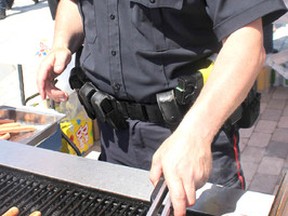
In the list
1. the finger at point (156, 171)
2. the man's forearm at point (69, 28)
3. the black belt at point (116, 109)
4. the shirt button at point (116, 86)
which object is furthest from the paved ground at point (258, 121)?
the finger at point (156, 171)

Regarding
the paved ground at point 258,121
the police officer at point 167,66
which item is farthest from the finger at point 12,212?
the paved ground at point 258,121

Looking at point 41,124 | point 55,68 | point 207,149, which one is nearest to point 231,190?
point 207,149

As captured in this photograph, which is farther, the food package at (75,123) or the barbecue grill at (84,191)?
the food package at (75,123)

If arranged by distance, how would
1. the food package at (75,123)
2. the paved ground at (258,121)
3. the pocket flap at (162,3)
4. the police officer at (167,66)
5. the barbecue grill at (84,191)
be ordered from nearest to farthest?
the police officer at (167,66), the barbecue grill at (84,191), the pocket flap at (162,3), the paved ground at (258,121), the food package at (75,123)

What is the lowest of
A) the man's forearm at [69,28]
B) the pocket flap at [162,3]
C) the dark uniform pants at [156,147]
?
the dark uniform pants at [156,147]

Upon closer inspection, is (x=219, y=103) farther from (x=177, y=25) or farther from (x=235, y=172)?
(x=235, y=172)

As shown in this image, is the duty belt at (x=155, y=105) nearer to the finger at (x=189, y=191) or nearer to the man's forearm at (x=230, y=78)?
the man's forearm at (x=230, y=78)

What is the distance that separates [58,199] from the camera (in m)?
1.13

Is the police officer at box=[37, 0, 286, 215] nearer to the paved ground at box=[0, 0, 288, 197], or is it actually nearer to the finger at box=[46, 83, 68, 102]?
the finger at box=[46, 83, 68, 102]

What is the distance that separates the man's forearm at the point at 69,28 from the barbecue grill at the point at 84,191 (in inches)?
17.8

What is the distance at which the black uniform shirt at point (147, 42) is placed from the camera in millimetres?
1279

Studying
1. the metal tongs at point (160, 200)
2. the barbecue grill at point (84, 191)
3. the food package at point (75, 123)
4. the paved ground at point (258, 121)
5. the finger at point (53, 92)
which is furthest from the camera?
the food package at point (75, 123)

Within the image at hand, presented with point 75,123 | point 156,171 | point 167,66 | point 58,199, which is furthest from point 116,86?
point 75,123

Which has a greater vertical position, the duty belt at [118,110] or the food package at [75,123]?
the duty belt at [118,110]
